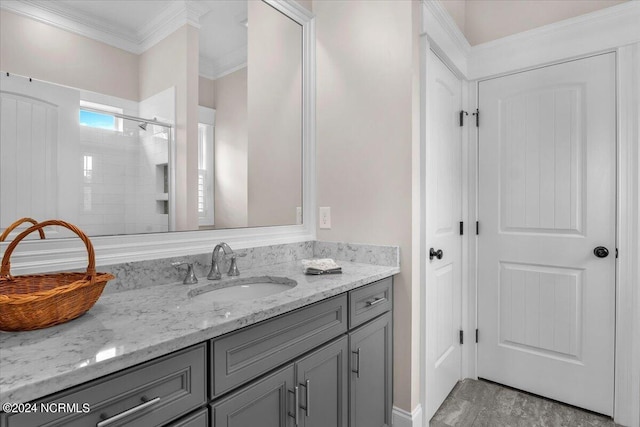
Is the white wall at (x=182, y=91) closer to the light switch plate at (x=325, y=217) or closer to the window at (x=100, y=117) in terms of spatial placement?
the window at (x=100, y=117)

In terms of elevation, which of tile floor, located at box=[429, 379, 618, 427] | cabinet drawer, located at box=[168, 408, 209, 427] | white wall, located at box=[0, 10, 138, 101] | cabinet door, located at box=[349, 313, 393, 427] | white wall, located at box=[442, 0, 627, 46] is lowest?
tile floor, located at box=[429, 379, 618, 427]

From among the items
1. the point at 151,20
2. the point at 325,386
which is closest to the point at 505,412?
the point at 325,386

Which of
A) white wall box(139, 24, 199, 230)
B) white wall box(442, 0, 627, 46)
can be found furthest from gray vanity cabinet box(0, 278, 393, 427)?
white wall box(442, 0, 627, 46)

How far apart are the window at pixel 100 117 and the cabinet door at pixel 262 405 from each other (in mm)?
1034

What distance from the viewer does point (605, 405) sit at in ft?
6.40

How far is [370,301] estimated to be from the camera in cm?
159

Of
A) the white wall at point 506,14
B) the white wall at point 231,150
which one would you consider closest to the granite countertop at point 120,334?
the white wall at point 231,150

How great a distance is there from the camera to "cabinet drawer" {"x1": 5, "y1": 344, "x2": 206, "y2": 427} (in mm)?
657

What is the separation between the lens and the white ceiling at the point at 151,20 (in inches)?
46.3

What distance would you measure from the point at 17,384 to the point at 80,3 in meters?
1.24

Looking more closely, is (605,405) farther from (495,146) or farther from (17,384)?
(17,384)

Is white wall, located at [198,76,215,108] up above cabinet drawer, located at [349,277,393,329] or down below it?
above

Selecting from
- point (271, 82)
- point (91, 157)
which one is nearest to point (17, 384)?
point (91, 157)

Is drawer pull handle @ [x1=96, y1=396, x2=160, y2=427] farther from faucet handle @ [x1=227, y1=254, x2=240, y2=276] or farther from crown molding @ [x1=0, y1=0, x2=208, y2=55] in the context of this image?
crown molding @ [x1=0, y1=0, x2=208, y2=55]
